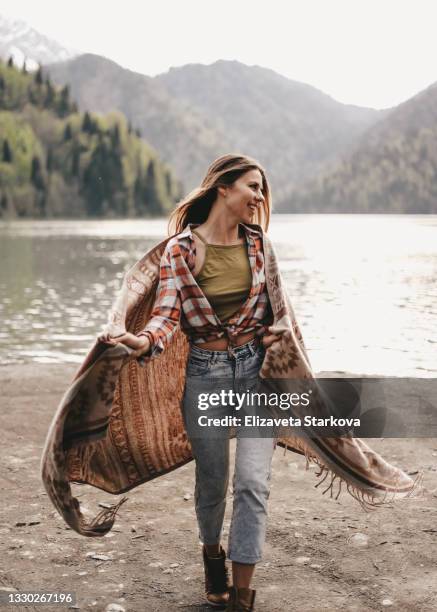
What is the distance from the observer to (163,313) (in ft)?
12.5

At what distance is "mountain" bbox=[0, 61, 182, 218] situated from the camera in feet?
493

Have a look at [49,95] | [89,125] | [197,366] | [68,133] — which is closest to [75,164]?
[68,133]

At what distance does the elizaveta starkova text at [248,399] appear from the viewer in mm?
3887

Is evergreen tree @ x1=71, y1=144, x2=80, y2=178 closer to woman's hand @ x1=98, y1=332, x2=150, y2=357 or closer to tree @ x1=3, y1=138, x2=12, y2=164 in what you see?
tree @ x1=3, y1=138, x2=12, y2=164

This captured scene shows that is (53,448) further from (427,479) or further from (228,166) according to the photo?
(427,479)

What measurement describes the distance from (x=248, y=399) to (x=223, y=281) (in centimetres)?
57

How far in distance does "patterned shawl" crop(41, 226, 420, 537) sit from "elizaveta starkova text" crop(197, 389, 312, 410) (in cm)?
10

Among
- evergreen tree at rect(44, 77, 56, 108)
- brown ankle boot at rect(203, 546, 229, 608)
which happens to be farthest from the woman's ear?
evergreen tree at rect(44, 77, 56, 108)

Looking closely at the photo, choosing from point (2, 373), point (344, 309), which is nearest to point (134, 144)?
point (344, 309)

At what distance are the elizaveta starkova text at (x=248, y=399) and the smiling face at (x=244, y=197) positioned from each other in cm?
83

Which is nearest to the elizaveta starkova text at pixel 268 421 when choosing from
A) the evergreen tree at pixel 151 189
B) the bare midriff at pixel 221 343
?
the bare midriff at pixel 221 343

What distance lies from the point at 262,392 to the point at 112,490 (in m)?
1.05

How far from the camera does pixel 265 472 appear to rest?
3.82 meters

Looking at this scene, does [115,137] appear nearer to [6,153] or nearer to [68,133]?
[68,133]
